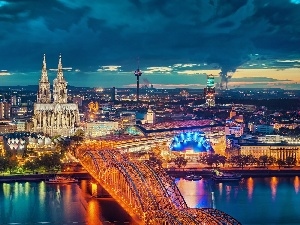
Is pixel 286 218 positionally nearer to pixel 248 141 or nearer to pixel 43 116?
pixel 248 141

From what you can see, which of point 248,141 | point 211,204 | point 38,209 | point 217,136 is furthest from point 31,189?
point 217,136

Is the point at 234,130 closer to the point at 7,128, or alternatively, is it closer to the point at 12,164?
the point at 7,128

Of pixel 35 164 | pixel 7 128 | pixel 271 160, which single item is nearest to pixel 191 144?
pixel 271 160

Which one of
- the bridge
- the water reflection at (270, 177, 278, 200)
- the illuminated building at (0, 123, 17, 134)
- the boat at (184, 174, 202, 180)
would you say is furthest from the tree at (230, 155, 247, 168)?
the illuminated building at (0, 123, 17, 134)

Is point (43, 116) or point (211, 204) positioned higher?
point (43, 116)

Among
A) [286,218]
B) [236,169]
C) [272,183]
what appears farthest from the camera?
[236,169]

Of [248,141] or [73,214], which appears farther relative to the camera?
[248,141]

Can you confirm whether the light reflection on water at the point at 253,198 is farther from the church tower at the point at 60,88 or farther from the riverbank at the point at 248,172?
the church tower at the point at 60,88

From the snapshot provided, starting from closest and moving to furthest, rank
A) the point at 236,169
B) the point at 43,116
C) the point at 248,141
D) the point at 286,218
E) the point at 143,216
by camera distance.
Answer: the point at 143,216
the point at 286,218
the point at 236,169
the point at 248,141
the point at 43,116
